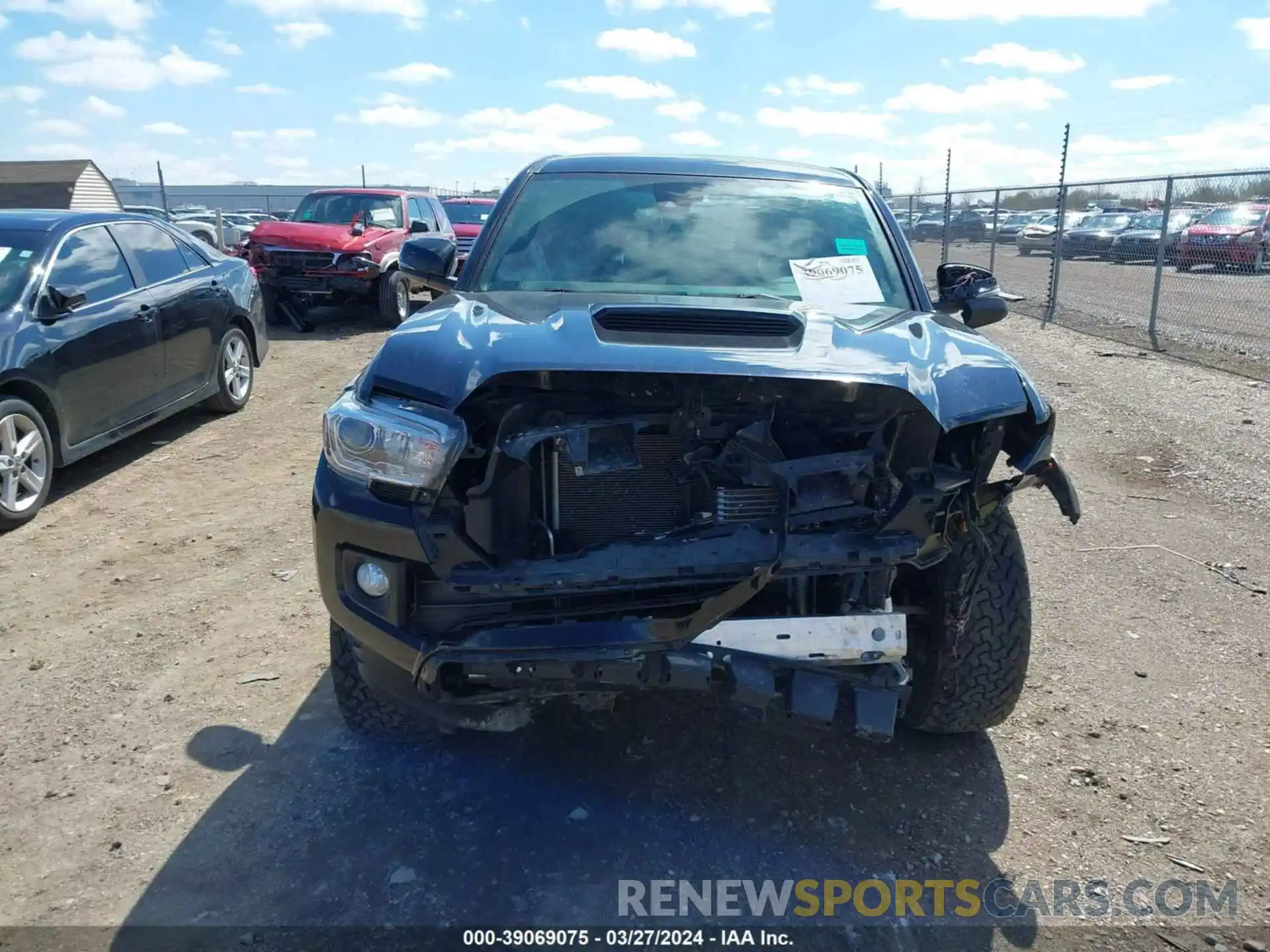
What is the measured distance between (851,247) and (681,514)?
1613mm

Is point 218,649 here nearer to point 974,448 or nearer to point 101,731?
point 101,731

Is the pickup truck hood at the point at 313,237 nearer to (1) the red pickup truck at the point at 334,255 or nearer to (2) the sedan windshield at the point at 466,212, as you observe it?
(1) the red pickup truck at the point at 334,255

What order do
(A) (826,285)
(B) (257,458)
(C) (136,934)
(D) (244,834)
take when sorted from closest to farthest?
(C) (136,934) → (D) (244,834) → (A) (826,285) → (B) (257,458)

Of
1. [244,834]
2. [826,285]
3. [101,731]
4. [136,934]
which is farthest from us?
[826,285]

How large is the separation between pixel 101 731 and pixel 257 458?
3564 mm

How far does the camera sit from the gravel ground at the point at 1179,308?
421 inches

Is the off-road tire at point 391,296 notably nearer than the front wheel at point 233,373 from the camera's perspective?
No

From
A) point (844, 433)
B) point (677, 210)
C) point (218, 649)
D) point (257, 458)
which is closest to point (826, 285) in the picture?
point (677, 210)

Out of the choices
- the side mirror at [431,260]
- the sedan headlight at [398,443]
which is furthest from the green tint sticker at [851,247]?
the sedan headlight at [398,443]

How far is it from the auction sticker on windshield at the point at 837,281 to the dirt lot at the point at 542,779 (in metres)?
1.54

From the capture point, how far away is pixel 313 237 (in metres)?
11.6

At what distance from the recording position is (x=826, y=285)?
138 inches
